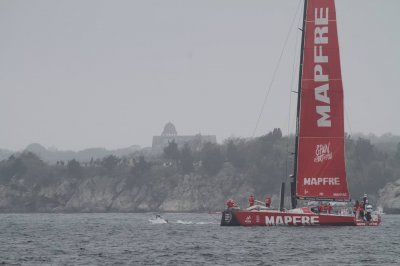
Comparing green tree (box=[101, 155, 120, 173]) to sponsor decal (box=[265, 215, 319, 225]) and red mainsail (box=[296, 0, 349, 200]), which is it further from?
sponsor decal (box=[265, 215, 319, 225])

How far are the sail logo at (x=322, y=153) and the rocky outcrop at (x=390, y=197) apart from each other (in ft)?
290

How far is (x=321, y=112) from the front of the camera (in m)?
56.2

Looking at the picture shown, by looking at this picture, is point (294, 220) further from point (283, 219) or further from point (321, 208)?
point (321, 208)

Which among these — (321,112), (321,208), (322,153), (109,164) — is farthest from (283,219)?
(109,164)

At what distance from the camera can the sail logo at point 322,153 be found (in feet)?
186

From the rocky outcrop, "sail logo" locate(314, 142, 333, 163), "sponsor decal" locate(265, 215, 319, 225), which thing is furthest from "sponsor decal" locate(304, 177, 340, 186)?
the rocky outcrop

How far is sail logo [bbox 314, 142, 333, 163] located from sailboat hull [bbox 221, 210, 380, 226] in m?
4.16

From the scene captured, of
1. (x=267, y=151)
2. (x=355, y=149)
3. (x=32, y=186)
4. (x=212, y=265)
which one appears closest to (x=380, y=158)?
(x=355, y=149)

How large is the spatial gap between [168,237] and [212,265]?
1792 centimetres

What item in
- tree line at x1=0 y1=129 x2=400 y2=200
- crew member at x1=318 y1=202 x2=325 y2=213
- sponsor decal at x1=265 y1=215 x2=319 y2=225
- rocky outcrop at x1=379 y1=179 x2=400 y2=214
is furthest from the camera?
tree line at x1=0 y1=129 x2=400 y2=200

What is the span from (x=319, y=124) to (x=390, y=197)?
317 ft

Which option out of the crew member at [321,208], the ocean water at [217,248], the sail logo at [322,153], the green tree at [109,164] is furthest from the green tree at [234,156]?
the ocean water at [217,248]

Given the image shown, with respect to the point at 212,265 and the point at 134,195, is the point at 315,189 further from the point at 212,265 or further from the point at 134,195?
the point at 134,195

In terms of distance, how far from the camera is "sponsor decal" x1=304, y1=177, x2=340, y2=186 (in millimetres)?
56688
